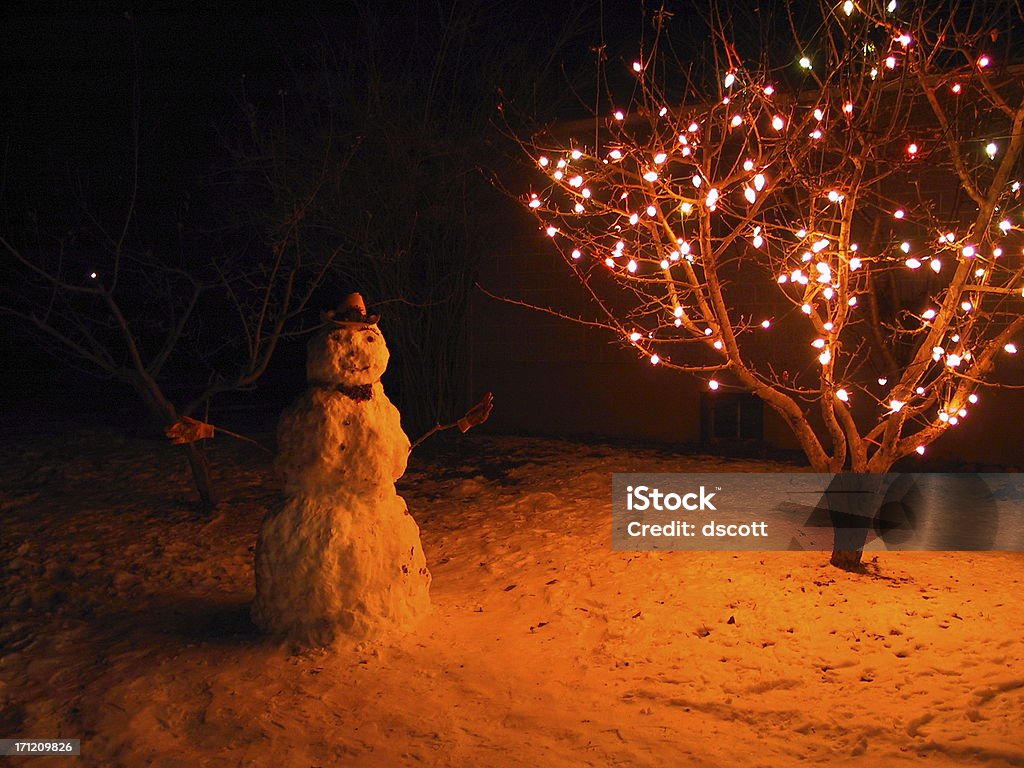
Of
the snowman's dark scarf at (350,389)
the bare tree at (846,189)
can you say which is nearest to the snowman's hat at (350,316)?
the snowman's dark scarf at (350,389)

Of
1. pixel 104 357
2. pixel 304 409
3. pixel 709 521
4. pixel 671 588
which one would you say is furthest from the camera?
pixel 104 357

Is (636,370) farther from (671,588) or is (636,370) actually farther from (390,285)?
(671,588)

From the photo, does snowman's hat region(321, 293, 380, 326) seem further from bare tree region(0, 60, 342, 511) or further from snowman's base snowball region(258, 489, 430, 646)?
bare tree region(0, 60, 342, 511)

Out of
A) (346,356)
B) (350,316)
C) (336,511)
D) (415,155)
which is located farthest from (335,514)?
(415,155)

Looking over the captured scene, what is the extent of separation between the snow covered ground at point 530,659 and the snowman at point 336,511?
0.70ft

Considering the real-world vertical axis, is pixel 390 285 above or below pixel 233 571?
above

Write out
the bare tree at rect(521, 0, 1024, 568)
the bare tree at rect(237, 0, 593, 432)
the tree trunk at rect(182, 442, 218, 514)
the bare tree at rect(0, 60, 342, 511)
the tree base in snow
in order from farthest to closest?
the bare tree at rect(237, 0, 593, 432) < the tree trunk at rect(182, 442, 218, 514) < the bare tree at rect(0, 60, 342, 511) < the tree base in snow < the bare tree at rect(521, 0, 1024, 568)

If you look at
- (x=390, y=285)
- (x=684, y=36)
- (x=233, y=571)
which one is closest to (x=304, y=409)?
(x=233, y=571)

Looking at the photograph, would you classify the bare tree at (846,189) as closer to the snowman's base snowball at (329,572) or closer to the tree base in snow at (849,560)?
the tree base in snow at (849,560)

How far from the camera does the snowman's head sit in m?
5.19

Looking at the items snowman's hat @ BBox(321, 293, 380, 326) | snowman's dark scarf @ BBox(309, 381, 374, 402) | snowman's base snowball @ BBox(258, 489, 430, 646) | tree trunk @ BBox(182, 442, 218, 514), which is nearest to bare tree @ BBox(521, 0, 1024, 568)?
snowman's hat @ BBox(321, 293, 380, 326)

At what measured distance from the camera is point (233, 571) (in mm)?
6727

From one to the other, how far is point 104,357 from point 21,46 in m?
7.79

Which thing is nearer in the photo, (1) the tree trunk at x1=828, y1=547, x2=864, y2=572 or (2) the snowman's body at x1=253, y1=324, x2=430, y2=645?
(2) the snowman's body at x1=253, y1=324, x2=430, y2=645
